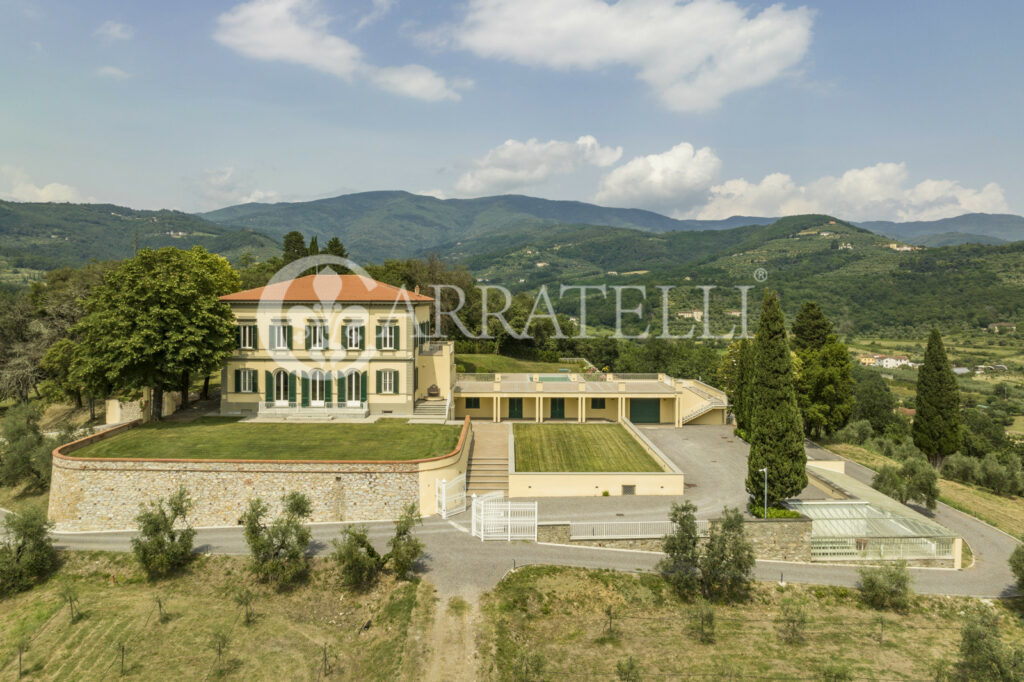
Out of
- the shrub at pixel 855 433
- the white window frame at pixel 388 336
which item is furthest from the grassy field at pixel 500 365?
the shrub at pixel 855 433

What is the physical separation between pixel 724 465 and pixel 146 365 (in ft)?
89.1

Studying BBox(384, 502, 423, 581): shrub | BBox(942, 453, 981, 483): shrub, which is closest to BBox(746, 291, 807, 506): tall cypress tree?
BBox(384, 502, 423, 581): shrub

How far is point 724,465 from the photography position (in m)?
26.6

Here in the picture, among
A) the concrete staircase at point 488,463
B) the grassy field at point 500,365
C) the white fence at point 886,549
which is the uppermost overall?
the grassy field at point 500,365

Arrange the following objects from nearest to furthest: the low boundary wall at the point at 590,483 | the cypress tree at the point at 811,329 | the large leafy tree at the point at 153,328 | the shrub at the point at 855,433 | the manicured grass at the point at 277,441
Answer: the manicured grass at the point at 277,441 < the low boundary wall at the point at 590,483 < the large leafy tree at the point at 153,328 < the cypress tree at the point at 811,329 < the shrub at the point at 855,433

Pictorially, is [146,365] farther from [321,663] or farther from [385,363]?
[321,663]

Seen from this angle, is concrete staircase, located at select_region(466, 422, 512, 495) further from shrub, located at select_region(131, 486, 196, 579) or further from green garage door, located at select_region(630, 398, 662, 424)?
shrub, located at select_region(131, 486, 196, 579)

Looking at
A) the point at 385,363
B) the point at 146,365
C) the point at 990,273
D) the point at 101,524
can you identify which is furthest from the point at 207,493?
the point at 990,273

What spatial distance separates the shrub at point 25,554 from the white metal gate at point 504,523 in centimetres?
1381

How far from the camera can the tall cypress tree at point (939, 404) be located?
3334 cm

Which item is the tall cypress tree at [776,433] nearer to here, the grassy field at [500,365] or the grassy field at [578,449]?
the grassy field at [578,449]

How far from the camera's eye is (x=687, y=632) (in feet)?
49.9

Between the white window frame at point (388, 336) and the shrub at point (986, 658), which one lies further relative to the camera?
the white window frame at point (388, 336)

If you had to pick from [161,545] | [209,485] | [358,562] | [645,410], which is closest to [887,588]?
[358,562]
